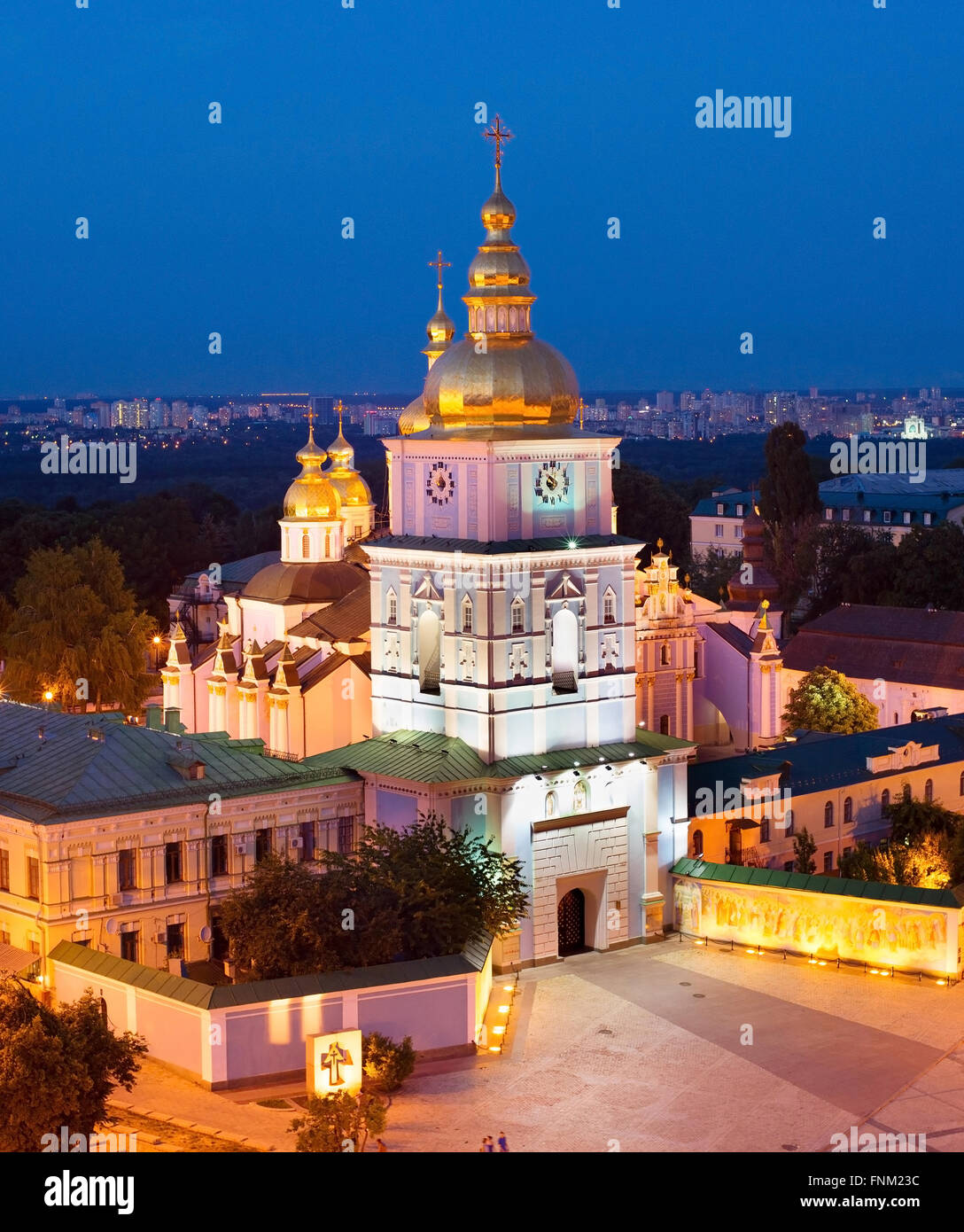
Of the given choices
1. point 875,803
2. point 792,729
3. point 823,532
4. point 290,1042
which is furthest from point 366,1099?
point 823,532

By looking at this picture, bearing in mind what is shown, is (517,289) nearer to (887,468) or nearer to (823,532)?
(823,532)

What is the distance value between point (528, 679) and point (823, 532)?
2088 inches

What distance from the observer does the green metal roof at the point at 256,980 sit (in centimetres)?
2952

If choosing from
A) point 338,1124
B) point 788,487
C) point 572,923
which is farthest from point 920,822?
point 788,487

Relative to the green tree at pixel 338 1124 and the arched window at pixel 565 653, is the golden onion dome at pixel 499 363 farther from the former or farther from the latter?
the green tree at pixel 338 1124

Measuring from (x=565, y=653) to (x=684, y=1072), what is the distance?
32.2ft

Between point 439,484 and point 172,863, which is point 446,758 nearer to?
point 439,484

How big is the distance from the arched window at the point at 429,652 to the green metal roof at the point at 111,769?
2.65m

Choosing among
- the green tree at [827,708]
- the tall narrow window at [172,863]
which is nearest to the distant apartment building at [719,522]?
the green tree at [827,708]

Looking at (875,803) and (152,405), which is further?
(152,405)

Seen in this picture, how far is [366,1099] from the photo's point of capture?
27.5m

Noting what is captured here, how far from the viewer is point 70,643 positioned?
6662cm

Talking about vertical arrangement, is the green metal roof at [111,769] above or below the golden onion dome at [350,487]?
below

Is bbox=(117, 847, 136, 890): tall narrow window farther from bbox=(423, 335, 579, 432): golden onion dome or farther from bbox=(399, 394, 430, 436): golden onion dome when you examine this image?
bbox=(399, 394, 430, 436): golden onion dome
